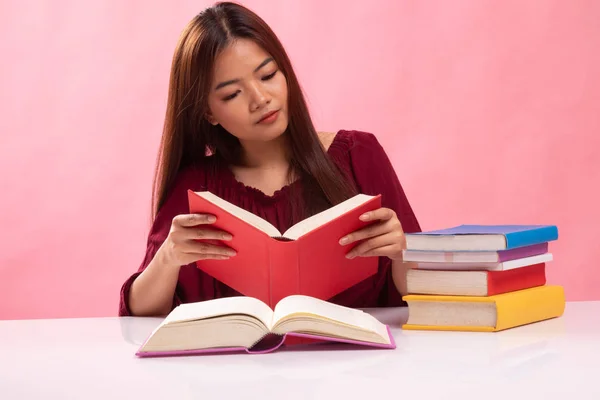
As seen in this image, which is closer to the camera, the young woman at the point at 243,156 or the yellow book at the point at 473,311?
the yellow book at the point at 473,311

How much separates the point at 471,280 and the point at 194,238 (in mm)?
522

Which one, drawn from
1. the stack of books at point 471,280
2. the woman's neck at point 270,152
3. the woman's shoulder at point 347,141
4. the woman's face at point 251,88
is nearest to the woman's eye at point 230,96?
the woman's face at point 251,88

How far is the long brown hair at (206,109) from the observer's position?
209 cm

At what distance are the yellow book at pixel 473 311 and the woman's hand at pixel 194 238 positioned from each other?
0.36m

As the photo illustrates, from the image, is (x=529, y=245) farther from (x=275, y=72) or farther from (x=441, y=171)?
(x=441, y=171)

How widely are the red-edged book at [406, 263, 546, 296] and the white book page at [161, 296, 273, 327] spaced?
0.28 meters

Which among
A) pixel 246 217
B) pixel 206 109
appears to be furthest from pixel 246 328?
pixel 206 109

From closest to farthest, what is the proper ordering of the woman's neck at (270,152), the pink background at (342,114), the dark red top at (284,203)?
the dark red top at (284,203) → the woman's neck at (270,152) → the pink background at (342,114)

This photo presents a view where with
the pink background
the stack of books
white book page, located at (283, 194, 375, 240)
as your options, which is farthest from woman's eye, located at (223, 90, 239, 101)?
the pink background

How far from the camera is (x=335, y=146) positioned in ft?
7.54

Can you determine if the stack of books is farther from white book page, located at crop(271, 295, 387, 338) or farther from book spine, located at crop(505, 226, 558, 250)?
white book page, located at crop(271, 295, 387, 338)

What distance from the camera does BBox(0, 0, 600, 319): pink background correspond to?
334 centimetres

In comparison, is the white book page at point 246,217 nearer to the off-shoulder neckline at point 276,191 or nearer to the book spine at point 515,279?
the book spine at point 515,279

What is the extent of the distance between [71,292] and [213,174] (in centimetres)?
141
